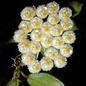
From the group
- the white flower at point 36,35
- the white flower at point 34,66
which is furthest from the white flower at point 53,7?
the white flower at point 34,66

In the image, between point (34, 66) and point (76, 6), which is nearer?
point (34, 66)

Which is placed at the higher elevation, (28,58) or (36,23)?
(36,23)

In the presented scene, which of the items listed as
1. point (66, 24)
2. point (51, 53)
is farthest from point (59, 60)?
point (66, 24)

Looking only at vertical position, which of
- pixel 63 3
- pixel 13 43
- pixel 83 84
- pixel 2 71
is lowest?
pixel 83 84

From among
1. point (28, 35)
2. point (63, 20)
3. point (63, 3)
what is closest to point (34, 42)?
point (28, 35)

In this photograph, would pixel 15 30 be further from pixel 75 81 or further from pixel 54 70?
pixel 75 81

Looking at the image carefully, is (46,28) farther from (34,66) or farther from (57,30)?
(34,66)

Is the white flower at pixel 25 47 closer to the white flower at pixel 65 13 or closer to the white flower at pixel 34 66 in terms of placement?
the white flower at pixel 34 66
